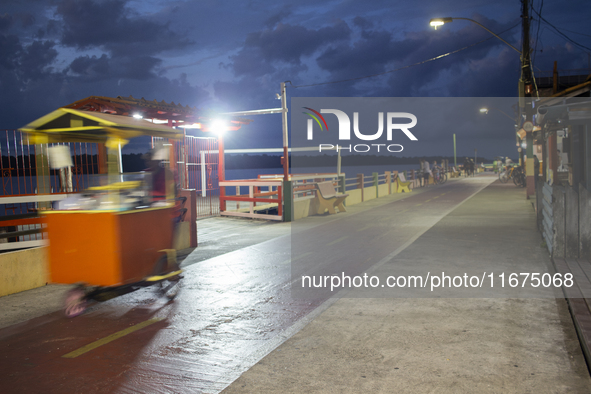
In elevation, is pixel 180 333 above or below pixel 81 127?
below

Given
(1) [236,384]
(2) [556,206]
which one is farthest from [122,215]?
(2) [556,206]

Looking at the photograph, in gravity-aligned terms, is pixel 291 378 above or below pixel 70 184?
below

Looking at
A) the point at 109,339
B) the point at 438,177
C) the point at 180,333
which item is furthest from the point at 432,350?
the point at 438,177

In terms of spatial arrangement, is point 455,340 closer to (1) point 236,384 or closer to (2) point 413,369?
(2) point 413,369

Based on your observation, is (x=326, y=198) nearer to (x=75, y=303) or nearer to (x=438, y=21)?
(x=438, y=21)

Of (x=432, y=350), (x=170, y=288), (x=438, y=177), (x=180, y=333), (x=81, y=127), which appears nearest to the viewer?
(x=432, y=350)

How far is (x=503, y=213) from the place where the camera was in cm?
1368

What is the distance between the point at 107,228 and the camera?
521 cm

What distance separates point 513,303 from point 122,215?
15.2 feet

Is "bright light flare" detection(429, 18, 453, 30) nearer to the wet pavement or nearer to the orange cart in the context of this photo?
the wet pavement

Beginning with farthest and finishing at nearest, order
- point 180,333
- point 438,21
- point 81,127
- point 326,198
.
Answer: point 438,21, point 326,198, point 81,127, point 180,333

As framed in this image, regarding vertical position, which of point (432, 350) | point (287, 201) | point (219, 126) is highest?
point (219, 126)

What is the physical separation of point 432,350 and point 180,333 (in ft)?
7.93

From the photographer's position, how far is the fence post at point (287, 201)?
13.0m
